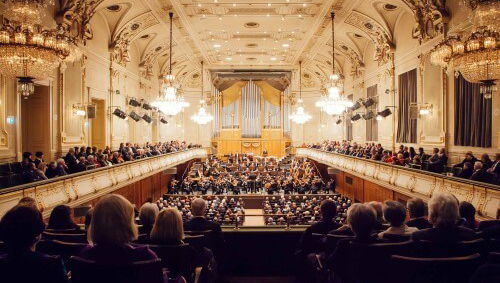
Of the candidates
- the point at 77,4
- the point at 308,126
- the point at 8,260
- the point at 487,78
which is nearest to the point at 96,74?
the point at 77,4

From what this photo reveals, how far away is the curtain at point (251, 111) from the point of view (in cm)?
3144

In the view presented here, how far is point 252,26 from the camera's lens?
19.6m

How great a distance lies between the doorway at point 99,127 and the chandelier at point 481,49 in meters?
14.0

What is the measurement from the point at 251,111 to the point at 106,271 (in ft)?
97.3

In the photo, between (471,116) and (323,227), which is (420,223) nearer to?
(323,227)

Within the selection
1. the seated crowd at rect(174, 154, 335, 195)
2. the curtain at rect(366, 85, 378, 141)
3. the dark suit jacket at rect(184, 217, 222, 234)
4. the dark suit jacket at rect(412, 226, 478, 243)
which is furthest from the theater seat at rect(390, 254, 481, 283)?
the curtain at rect(366, 85, 378, 141)

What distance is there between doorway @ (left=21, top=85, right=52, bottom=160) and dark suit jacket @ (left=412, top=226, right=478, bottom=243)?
41.0ft

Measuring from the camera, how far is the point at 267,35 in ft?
69.9

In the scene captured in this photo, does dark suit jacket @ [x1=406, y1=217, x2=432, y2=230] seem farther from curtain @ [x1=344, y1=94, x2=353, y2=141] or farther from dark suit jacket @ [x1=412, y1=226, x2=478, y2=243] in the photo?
curtain @ [x1=344, y1=94, x2=353, y2=141]

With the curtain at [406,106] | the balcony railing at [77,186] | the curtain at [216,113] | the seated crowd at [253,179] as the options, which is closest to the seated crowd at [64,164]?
the balcony railing at [77,186]

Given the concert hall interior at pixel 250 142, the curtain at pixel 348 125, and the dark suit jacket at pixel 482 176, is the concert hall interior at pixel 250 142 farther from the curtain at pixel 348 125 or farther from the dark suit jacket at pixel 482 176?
the curtain at pixel 348 125

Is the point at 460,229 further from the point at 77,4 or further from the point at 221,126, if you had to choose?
the point at 221,126

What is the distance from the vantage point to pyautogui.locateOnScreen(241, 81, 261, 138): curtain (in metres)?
31.4

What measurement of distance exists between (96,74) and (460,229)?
15.8 m
